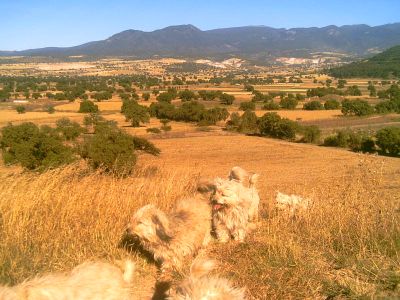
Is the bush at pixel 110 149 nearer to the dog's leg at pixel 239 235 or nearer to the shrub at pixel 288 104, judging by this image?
the dog's leg at pixel 239 235


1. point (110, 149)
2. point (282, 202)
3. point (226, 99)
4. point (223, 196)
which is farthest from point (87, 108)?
point (223, 196)

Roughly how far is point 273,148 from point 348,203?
95.0 ft

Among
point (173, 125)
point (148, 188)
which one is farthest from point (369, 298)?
point (173, 125)

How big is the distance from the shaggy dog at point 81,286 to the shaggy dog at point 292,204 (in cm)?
292

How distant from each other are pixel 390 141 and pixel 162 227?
2904 cm

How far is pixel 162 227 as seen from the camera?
4902mm

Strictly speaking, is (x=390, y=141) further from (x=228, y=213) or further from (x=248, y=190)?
(x=228, y=213)

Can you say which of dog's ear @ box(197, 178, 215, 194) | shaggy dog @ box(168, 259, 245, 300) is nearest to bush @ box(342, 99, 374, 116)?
dog's ear @ box(197, 178, 215, 194)

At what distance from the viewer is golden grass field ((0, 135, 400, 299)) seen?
422 cm

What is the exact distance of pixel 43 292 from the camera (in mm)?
3014

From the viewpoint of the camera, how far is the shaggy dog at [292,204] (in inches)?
241

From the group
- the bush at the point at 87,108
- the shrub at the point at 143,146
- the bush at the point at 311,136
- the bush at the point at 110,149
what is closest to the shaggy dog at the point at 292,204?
the bush at the point at 110,149

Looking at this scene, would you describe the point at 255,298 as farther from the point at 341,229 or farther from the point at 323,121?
the point at 323,121

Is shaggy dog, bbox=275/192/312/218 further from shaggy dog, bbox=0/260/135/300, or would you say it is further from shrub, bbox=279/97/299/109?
shrub, bbox=279/97/299/109
